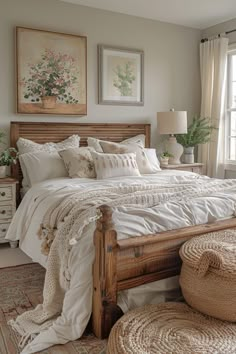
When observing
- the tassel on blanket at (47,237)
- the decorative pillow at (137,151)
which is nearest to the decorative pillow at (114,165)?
the decorative pillow at (137,151)

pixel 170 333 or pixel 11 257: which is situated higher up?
pixel 170 333

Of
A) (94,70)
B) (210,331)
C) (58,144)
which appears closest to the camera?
(210,331)

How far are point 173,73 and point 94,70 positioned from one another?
1.22 metres

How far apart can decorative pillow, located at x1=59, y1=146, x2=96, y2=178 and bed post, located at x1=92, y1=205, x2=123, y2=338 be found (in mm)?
1710

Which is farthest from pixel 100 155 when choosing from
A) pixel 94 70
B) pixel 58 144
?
pixel 94 70

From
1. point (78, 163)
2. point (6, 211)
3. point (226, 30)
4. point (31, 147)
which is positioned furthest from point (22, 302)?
point (226, 30)

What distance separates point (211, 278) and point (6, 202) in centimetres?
Answer: 239

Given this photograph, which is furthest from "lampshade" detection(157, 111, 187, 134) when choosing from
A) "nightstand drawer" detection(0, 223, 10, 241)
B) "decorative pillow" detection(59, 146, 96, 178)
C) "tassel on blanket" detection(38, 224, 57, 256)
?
"tassel on blanket" detection(38, 224, 57, 256)

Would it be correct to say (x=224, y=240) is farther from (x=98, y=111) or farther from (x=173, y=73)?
(x=173, y=73)

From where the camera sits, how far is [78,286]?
6.07 feet

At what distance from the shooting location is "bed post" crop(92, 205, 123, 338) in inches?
69.1

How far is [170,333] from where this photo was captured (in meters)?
1.60

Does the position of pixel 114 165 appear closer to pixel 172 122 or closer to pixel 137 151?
pixel 137 151

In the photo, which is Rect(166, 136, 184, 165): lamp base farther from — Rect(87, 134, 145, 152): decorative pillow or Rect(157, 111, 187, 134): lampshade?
Rect(87, 134, 145, 152): decorative pillow
